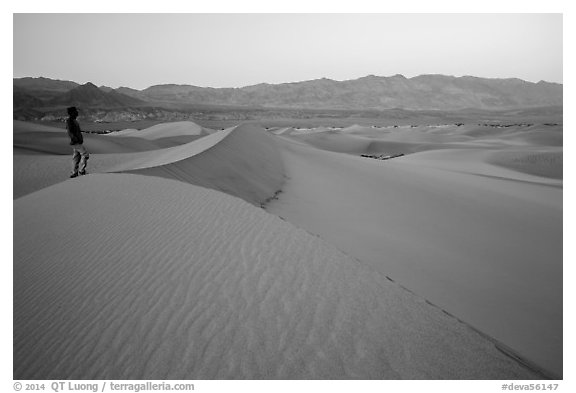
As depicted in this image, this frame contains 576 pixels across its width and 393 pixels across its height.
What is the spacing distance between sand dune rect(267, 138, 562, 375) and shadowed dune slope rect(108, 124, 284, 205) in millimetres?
396

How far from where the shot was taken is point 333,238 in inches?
201

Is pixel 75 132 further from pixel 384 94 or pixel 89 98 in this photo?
pixel 384 94

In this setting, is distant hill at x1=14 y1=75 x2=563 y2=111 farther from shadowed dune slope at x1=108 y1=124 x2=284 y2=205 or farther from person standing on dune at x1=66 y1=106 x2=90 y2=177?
person standing on dune at x1=66 y1=106 x2=90 y2=177

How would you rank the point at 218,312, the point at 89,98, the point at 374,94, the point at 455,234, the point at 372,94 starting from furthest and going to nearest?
1. the point at 374,94
2. the point at 372,94
3. the point at 89,98
4. the point at 455,234
5. the point at 218,312

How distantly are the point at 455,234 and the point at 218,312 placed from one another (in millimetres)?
4909

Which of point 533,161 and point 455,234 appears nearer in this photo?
point 455,234

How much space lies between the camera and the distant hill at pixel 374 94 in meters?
133

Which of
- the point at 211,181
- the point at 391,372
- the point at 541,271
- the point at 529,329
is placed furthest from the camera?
the point at 211,181

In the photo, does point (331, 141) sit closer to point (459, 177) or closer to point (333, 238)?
point (459, 177)

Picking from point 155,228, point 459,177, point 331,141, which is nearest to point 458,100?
point 331,141

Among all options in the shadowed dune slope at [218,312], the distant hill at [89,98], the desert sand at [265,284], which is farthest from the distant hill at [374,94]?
the shadowed dune slope at [218,312]

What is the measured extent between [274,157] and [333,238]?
518 cm

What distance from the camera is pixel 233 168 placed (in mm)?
7484

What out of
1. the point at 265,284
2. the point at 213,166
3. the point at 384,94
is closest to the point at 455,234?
the point at 265,284
